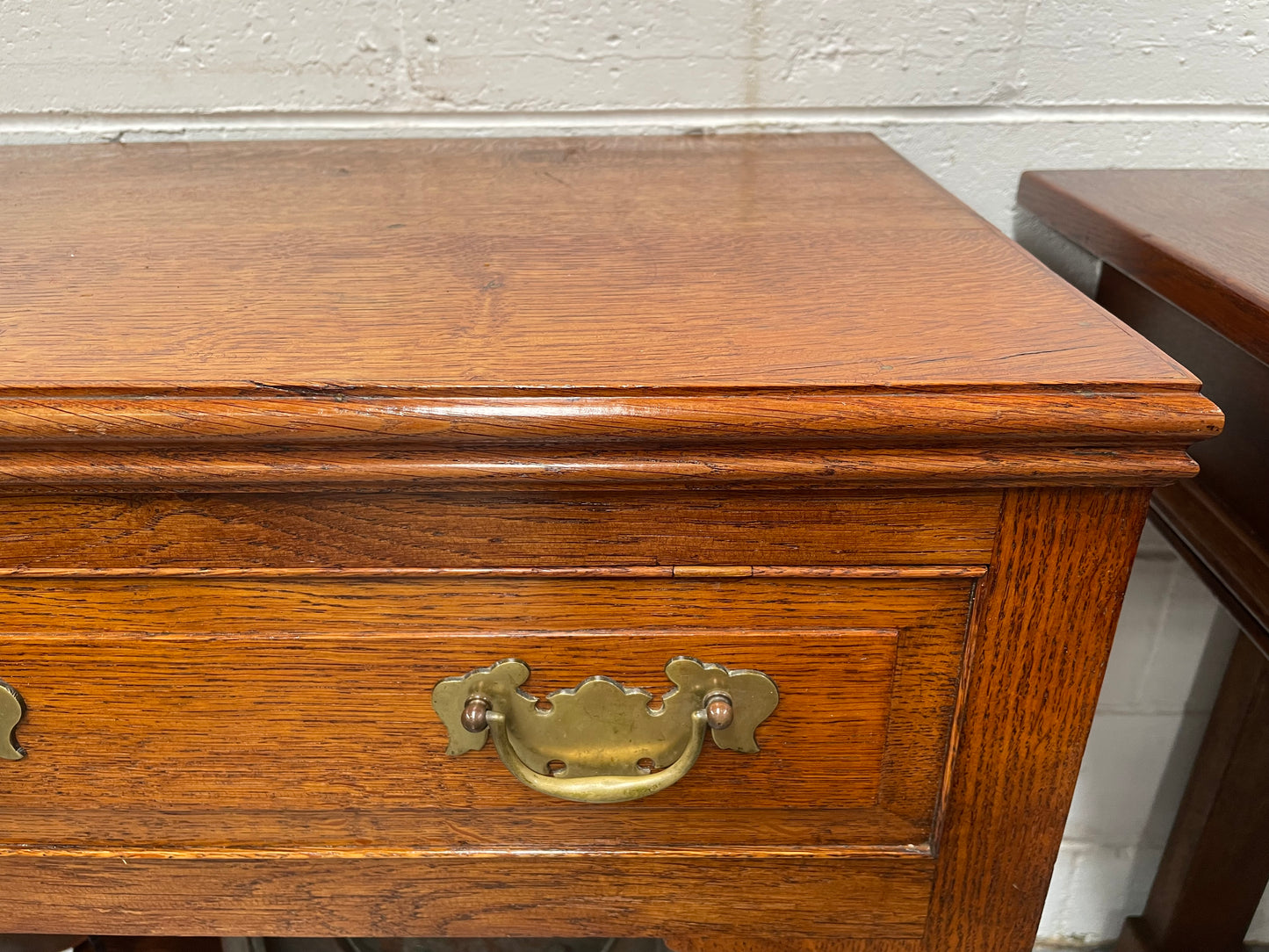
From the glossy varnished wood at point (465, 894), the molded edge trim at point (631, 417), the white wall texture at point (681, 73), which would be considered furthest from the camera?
the white wall texture at point (681, 73)

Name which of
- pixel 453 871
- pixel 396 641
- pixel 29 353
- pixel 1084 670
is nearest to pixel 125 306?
pixel 29 353

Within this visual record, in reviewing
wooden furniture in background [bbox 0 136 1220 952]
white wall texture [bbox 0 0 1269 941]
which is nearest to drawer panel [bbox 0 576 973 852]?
wooden furniture in background [bbox 0 136 1220 952]

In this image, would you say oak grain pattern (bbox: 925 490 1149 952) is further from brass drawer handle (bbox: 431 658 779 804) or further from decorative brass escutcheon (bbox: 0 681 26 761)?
decorative brass escutcheon (bbox: 0 681 26 761)

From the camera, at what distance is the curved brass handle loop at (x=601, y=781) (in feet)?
1.13

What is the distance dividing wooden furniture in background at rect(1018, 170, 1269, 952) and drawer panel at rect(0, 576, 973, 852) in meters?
0.24

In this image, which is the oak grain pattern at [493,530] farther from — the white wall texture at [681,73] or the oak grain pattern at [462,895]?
the white wall texture at [681,73]

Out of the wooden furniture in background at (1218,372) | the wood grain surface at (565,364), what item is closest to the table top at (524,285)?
the wood grain surface at (565,364)

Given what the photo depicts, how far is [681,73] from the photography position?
2.23 ft

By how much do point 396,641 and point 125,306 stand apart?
168 millimetres

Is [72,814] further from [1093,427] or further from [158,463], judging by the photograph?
[1093,427]

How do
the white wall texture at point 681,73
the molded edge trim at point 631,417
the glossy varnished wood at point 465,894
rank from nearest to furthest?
the molded edge trim at point 631,417
the glossy varnished wood at point 465,894
the white wall texture at point 681,73

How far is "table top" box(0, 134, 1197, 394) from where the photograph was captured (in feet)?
0.97

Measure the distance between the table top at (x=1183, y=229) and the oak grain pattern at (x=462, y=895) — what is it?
29 cm

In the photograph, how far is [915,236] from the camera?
0.44 meters
